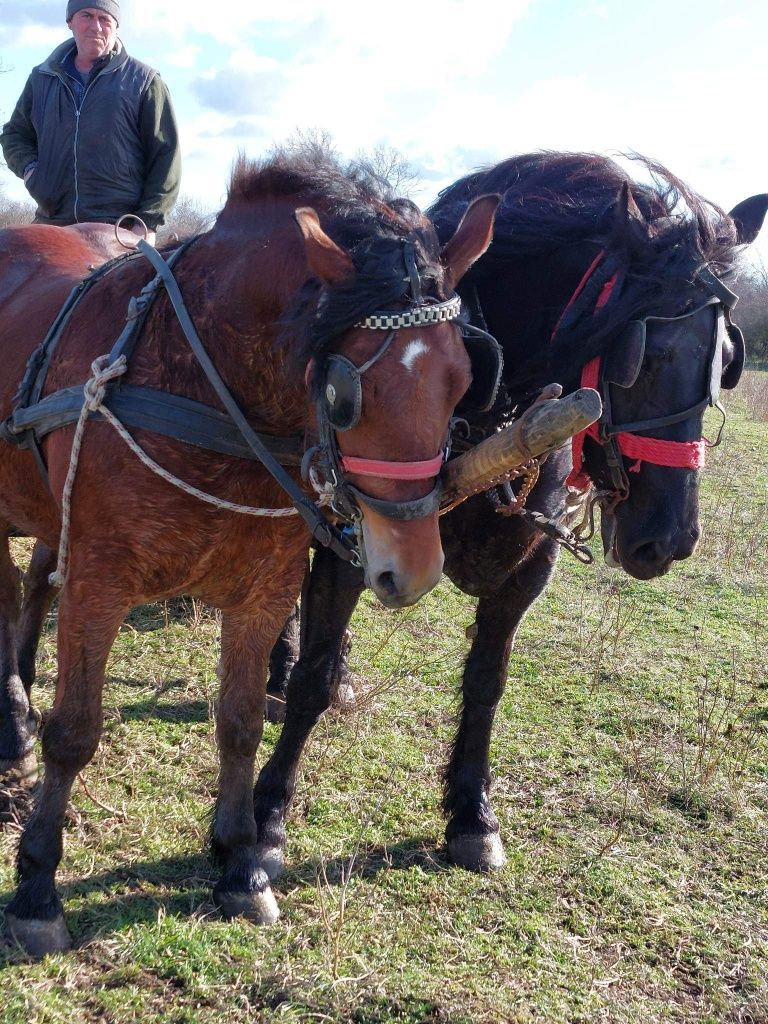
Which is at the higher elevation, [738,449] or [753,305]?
[753,305]

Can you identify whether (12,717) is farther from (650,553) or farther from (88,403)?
(650,553)

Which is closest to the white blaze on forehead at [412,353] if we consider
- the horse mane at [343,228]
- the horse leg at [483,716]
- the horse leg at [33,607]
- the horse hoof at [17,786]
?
the horse mane at [343,228]

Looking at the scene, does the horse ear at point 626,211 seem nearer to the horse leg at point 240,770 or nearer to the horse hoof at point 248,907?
the horse leg at point 240,770

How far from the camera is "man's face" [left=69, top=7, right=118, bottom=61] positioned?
421 cm

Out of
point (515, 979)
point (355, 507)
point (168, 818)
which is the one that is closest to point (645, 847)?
point (515, 979)

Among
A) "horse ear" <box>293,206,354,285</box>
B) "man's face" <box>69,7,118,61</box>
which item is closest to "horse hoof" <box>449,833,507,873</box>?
"horse ear" <box>293,206,354,285</box>

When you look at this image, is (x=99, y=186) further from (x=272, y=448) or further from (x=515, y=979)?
(x=515, y=979)

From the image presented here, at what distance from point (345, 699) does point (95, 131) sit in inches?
118

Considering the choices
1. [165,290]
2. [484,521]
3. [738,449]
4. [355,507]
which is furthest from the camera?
[738,449]

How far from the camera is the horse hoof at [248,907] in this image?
2898 mm

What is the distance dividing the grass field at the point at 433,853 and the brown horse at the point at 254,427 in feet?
0.82

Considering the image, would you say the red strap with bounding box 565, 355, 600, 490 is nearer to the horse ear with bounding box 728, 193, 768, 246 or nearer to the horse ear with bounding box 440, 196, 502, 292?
the horse ear with bounding box 440, 196, 502, 292

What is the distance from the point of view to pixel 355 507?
2.25 m

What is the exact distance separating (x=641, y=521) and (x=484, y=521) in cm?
57
